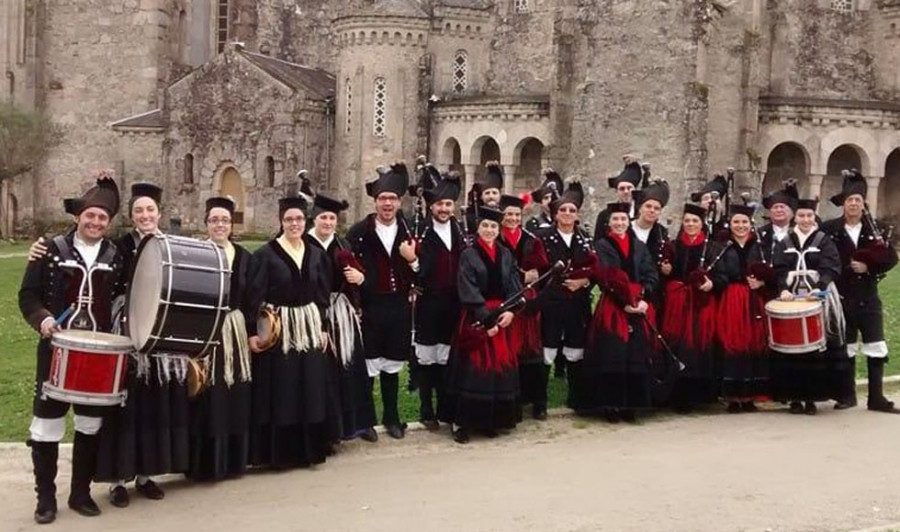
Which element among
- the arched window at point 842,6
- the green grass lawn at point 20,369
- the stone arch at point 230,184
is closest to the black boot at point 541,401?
the green grass lawn at point 20,369

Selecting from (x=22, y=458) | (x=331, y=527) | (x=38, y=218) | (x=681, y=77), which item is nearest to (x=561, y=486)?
(x=331, y=527)

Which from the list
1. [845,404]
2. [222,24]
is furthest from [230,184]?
[845,404]

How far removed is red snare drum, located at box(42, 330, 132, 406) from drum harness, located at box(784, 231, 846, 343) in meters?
7.05

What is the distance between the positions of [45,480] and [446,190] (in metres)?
4.68

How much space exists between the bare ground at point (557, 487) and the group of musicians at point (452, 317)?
1.07 ft

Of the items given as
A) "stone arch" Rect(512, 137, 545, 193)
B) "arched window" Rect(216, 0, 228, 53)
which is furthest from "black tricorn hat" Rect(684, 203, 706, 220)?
"arched window" Rect(216, 0, 228, 53)

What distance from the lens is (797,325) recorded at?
38.3ft

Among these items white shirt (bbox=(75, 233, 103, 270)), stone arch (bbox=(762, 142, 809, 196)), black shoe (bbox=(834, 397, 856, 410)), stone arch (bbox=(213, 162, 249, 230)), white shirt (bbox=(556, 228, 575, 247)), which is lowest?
black shoe (bbox=(834, 397, 856, 410))

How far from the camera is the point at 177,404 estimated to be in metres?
8.71

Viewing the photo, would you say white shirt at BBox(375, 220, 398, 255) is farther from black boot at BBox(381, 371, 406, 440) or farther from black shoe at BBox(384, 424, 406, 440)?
black shoe at BBox(384, 424, 406, 440)

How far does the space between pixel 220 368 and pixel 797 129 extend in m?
30.7

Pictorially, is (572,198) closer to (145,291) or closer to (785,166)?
(145,291)

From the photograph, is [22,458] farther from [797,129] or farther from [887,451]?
[797,129]

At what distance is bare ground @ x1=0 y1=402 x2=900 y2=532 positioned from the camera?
8.27 metres
